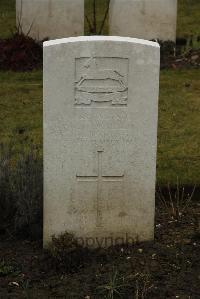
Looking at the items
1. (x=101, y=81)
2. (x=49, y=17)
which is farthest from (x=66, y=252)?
(x=49, y=17)

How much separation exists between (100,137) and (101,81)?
343mm

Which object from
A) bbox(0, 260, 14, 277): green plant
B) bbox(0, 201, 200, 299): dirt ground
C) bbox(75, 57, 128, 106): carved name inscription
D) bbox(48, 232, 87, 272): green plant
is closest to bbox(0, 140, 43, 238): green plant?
bbox(0, 201, 200, 299): dirt ground

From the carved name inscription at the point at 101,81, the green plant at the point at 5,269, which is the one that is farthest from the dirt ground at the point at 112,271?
the carved name inscription at the point at 101,81

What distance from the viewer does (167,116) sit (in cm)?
794

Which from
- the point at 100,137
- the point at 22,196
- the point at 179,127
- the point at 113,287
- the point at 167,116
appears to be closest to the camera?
the point at 113,287

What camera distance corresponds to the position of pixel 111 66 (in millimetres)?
4539

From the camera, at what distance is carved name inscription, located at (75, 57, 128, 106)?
4527 mm

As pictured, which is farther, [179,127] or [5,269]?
[179,127]

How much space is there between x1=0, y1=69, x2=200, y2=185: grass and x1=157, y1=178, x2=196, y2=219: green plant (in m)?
0.16

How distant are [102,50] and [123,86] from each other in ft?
0.82

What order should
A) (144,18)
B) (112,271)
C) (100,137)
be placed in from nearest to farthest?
(112,271) → (100,137) → (144,18)

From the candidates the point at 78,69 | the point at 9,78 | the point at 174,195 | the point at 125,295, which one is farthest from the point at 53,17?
the point at 125,295

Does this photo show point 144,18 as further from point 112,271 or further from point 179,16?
point 112,271

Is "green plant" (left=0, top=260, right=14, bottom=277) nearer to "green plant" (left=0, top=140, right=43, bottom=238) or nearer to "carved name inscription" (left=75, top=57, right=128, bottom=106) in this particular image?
"green plant" (left=0, top=140, right=43, bottom=238)
